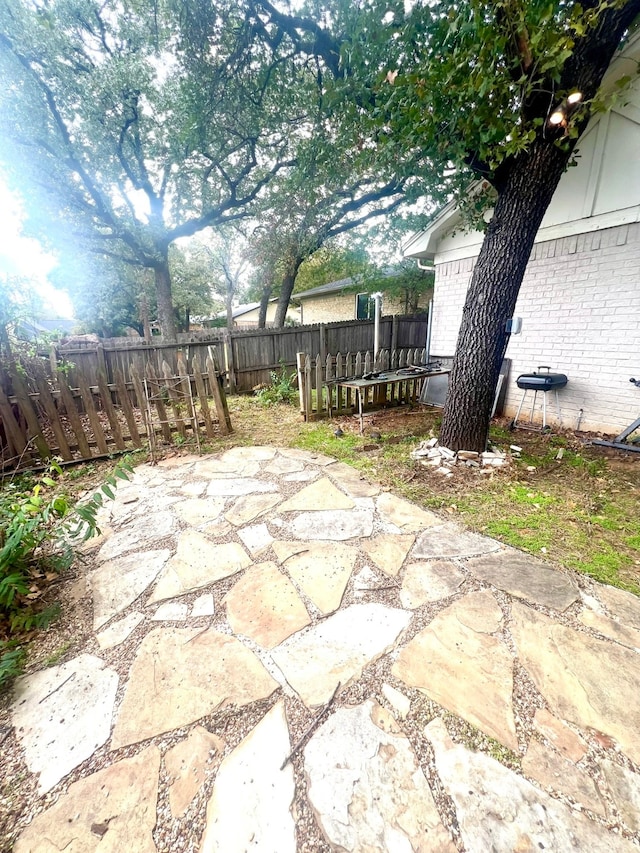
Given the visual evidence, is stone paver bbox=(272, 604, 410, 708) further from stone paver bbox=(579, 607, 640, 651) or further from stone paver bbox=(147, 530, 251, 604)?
stone paver bbox=(579, 607, 640, 651)

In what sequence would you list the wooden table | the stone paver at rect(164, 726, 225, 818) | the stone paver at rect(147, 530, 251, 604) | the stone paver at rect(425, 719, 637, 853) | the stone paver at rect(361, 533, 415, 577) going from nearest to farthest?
the stone paver at rect(425, 719, 637, 853) < the stone paver at rect(164, 726, 225, 818) < the stone paver at rect(147, 530, 251, 604) < the stone paver at rect(361, 533, 415, 577) < the wooden table

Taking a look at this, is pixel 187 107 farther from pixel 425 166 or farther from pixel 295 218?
pixel 425 166

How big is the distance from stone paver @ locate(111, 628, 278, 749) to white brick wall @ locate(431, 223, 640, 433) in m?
5.33

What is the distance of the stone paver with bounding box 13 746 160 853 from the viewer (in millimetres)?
970

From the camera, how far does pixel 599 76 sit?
2867 millimetres

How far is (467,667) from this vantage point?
1.47 meters

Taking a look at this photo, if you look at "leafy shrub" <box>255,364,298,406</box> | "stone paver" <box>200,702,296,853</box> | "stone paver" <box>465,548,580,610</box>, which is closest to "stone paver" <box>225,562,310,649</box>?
"stone paver" <box>200,702,296,853</box>

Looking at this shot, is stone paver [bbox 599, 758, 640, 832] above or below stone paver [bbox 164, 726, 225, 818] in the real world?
above

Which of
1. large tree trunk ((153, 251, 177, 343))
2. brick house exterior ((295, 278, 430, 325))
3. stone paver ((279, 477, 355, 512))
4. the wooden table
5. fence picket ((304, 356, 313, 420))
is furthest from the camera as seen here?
brick house exterior ((295, 278, 430, 325))

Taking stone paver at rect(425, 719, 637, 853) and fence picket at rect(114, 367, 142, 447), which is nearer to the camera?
stone paver at rect(425, 719, 637, 853)

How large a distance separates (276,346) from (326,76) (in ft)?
16.0

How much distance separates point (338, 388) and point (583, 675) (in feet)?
14.7

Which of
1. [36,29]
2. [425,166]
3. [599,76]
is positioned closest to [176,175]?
[36,29]

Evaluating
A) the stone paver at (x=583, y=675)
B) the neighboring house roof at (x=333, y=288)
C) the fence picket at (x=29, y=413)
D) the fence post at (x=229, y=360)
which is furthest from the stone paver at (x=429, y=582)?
the neighboring house roof at (x=333, y=288)
